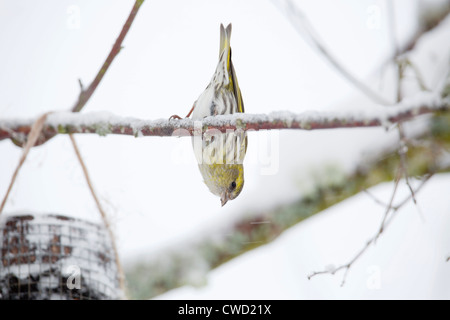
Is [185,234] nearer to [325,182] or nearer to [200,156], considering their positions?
[200,156]

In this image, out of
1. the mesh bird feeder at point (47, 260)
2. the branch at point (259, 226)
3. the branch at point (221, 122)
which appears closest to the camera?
the branch at point (221, 122)

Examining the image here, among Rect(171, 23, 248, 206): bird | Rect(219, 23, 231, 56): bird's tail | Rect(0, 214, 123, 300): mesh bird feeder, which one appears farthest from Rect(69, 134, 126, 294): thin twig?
Rect(219, 23, 231, 56): bird's tail

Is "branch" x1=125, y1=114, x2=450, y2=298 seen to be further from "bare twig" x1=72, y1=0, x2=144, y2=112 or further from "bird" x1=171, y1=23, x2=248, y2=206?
"bare twig" x1=72, y1=0, x2=144, y2=112

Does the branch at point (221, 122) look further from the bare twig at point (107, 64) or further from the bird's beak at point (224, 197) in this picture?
the bird's beak at point (224, 197)

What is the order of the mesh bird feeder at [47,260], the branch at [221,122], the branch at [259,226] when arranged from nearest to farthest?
the branch at [221,122]
the mesh bird feeder at [47,260]
the branch at [259,226]

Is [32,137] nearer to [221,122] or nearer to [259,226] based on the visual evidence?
[221,122]

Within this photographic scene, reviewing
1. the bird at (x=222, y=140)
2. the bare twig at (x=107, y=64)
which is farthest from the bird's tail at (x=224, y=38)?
the bare twig at (x=107, y=64)
